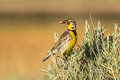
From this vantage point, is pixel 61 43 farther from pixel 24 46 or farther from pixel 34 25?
pixel 34 25

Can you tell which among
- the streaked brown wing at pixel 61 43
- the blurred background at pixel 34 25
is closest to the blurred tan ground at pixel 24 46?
the blurred background at pixel 34 25

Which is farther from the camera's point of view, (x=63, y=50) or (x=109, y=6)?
(x=109, y=6)

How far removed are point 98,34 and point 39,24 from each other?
1687 cm

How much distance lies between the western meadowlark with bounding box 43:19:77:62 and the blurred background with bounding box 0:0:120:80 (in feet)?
4.82

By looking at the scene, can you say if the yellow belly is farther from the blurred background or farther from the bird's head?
the blurred background

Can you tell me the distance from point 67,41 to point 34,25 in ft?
52.4

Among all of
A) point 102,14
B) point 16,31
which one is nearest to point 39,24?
point 16,31

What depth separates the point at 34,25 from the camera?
20781mm

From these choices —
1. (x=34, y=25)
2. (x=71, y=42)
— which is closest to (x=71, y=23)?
(x=71, y=42)

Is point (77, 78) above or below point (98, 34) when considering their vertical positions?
below

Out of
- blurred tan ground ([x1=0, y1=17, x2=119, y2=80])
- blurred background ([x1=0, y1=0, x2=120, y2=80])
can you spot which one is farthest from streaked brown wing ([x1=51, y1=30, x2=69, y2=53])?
blurred tan ground ([x1=0, y1=17, x2=119, y2=80])

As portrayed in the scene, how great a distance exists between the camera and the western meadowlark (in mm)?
4691

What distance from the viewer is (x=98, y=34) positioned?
4.38m

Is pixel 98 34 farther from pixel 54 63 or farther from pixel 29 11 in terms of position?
pixel 29 11
